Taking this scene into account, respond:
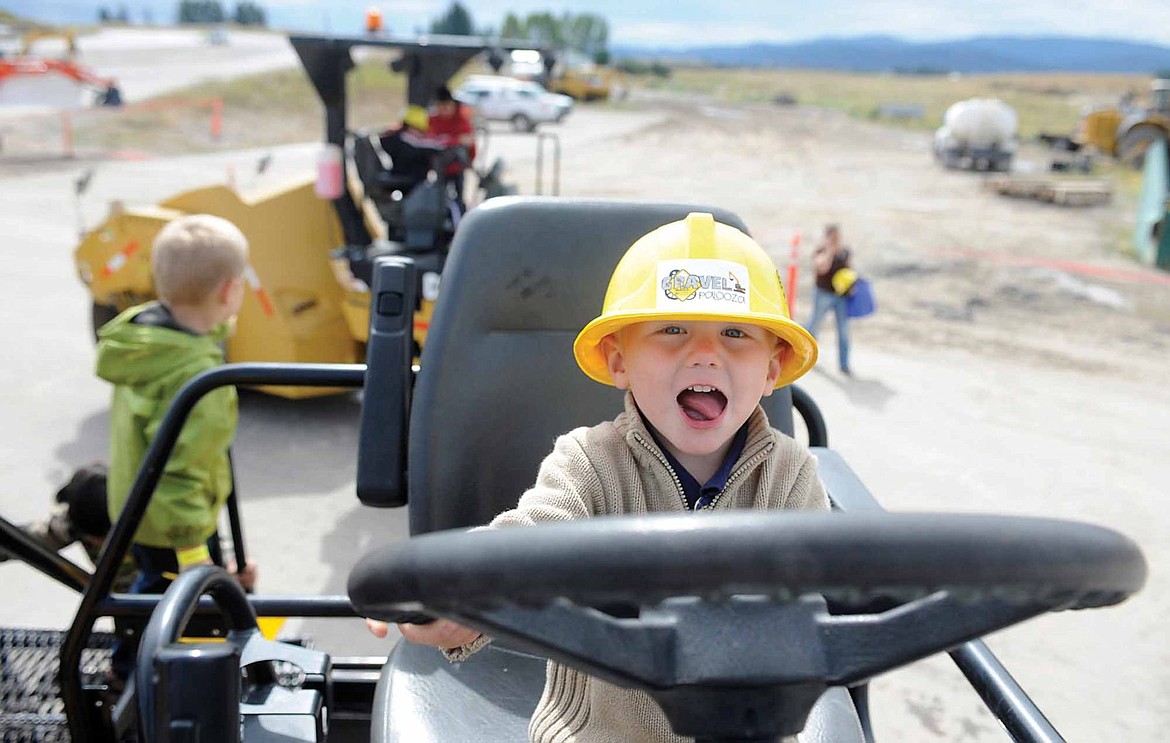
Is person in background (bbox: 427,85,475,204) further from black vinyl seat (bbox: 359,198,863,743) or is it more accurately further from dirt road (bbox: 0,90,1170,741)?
black vinyl seat (bbox: 359,198,863,743)

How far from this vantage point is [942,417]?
234 inches

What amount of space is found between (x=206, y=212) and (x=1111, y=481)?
4731mm

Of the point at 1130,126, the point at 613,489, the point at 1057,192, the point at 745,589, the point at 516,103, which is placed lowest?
the point at 1057,192

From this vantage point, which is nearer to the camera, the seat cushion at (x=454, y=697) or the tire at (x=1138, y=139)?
the seat cushion at (x=454, y=697)

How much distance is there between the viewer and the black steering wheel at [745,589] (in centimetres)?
70

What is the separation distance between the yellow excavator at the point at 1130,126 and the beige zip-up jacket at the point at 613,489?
1697 cm

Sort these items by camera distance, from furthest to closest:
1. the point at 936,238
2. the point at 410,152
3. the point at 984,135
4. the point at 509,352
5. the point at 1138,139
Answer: the point at 984,135 < the point at 1138,139 < the point at 936,238 < the point at 410,152 < the point at 509,352

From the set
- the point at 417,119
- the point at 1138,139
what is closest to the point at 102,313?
the point at 417,119

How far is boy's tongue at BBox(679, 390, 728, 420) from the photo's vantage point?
1.35 meters

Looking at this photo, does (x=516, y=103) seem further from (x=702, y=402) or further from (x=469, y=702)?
(x=702, y=402)

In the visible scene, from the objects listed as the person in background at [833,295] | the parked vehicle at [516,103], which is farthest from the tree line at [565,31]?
the person in background at [833,295]

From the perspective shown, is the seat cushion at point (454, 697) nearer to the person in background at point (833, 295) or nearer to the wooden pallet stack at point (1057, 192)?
the person in background at point (833, 295)

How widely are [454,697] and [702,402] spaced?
2.50 ft

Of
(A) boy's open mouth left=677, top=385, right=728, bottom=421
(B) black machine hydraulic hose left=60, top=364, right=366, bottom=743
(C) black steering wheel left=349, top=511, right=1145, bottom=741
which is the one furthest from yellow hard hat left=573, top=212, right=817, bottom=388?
(B) black machine hydraulic hose left=60, top=364, right=366, bottom=743
